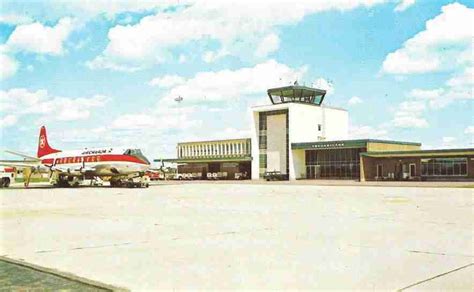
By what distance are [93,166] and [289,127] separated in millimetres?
40035

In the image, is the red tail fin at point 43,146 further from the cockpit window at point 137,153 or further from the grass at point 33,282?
the grass at point 33,282

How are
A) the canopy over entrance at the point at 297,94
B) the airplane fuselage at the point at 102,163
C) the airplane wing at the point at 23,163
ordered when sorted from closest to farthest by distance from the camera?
the airplane fuselage at the point at 102,163 → the airplane wing at the point at 23,163 → the canopy over entrance at the point at 297,94

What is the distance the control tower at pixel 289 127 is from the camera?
81.9 meters

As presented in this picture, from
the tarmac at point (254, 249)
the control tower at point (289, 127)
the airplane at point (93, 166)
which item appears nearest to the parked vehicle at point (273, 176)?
the control tower at point (289, 127)

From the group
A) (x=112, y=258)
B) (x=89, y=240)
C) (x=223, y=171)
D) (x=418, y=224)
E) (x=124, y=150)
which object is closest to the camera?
(x=112, y=258)

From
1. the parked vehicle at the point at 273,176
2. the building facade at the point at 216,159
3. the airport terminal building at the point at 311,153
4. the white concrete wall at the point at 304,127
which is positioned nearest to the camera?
the airport terminal building at the point at 311,153

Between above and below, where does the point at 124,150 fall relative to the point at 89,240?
above

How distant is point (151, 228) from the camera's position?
15.4 metres

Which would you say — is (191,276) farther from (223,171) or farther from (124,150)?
(223,171)

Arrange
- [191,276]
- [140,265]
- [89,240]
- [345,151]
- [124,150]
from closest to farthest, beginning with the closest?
[191,276] < [140,265] < [89,240] < [124,150] < [345,151]

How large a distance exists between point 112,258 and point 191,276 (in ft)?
8.30

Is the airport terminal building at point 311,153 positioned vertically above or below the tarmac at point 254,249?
above

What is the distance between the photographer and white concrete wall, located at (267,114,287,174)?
82.9 metres

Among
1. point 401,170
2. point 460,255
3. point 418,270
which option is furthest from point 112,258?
point 401,170
